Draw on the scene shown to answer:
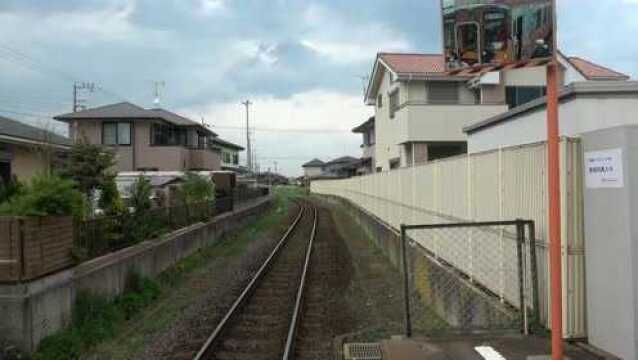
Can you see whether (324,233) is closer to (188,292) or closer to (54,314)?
(188,292)

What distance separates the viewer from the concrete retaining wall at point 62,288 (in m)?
8.24

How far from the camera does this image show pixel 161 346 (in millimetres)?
9359

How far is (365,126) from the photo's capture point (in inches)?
2096

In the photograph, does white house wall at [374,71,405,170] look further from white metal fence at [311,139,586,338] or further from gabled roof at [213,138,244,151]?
gabled roof at [213,138,244,151]

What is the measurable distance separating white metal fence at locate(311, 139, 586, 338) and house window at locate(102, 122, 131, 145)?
31.6 meters

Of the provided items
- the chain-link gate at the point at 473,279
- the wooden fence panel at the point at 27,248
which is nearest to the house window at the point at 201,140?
the chain-link gate at the point at 473,279

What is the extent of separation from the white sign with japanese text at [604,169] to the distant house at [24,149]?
579 inches

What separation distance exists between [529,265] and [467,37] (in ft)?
9.09

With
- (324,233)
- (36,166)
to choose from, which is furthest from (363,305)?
(324,233)

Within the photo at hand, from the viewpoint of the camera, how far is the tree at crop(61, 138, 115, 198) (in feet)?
52.1

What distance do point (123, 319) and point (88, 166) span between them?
6071 millimetres

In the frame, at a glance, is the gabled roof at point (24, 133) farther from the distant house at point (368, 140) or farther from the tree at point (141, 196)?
the distant house at point (368, 140)

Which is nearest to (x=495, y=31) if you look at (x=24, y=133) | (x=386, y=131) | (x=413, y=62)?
(x=24, y=133)

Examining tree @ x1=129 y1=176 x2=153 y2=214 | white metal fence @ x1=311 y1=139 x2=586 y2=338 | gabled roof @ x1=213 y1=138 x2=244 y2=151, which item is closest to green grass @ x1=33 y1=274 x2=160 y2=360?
tree @ x1=129 y1=176 x2=153 y2=214
